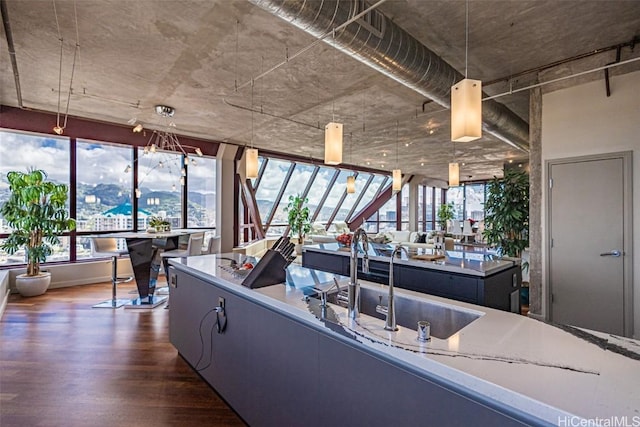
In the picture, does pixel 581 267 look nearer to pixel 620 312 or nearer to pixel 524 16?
pixel 620 312

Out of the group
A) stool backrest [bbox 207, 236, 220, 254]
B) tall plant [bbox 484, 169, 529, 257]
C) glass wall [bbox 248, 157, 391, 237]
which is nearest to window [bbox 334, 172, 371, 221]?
glass wall [bbox 248, 157, 391, 237]

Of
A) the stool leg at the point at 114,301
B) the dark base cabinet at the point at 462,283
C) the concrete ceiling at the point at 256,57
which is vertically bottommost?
the stool leg at the point at 114,301

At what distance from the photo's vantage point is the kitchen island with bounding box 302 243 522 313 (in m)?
2.70

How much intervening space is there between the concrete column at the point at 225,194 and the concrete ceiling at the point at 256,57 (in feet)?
5.25

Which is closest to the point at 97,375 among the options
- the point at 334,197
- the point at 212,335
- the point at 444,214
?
the point at 212,335

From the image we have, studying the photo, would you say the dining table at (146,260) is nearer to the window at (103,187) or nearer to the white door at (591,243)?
the window at (103,187)

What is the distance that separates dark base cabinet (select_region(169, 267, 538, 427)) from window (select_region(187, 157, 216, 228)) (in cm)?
493

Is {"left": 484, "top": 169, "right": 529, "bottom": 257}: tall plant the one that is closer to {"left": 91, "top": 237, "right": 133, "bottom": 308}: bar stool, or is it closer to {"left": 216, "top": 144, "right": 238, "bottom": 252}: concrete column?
{"left": 216, "top": 144, "right": 238, "bottom": 252}: concrete column

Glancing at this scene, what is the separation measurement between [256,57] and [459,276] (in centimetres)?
290

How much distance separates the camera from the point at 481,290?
8.71 feet

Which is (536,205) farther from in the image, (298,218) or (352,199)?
(352,199)

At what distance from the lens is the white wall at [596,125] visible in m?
3.22

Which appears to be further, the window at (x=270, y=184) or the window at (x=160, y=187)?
the window at (x=270, y=184)

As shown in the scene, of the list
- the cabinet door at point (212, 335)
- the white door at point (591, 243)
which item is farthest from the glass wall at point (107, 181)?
the white door at point (591, 243)
